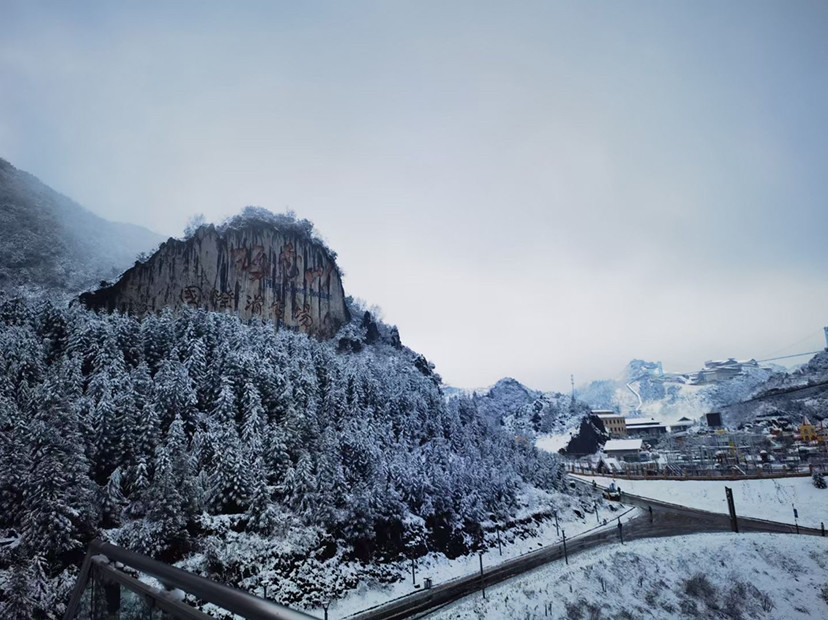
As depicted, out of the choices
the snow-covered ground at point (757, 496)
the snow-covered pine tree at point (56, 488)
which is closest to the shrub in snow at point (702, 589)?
the snow-covered ground at point (757, 496)

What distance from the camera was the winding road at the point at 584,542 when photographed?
79.8 feet

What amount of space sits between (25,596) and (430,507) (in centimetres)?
2385

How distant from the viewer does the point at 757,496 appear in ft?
164

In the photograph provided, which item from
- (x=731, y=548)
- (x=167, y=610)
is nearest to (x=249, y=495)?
(x=167, y=610)

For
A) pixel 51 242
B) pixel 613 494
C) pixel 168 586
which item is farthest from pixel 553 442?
pixel 168 586

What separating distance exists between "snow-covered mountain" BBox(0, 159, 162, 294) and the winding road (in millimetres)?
53080

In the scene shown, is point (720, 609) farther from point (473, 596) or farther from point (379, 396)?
point (379, 396)

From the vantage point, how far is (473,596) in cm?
2552

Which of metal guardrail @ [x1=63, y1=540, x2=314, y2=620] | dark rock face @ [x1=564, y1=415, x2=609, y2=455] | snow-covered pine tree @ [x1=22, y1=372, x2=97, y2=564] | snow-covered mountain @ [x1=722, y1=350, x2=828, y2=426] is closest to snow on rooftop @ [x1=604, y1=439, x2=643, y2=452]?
dark rock face @ [x1=564, y1=415, x2=609, y2=455]

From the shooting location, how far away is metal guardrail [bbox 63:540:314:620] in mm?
1607

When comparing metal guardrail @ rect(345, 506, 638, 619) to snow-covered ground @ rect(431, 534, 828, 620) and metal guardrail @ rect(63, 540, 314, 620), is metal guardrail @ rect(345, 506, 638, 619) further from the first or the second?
metal guardrail @ rect(63, 540, 314, 620)

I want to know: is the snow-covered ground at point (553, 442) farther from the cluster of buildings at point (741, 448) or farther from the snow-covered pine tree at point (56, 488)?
the snow-covered pine tree at point (56, 488)

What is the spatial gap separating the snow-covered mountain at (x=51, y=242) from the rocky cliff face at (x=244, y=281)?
22.6 feet

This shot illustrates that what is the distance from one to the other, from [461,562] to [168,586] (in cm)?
3416
